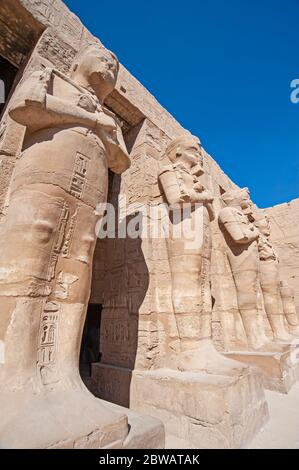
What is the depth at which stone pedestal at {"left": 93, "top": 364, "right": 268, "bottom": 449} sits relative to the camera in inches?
83.5

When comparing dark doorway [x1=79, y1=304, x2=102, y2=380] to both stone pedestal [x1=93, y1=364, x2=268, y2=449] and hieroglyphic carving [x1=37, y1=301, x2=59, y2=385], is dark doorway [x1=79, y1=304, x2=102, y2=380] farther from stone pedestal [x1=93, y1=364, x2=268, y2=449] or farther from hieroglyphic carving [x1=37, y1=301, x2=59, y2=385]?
hieroglyphic carving [x1=37, y1=301, x2=59, y2=385]

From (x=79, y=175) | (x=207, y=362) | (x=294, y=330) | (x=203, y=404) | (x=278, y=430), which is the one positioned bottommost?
(x=278, y=430)

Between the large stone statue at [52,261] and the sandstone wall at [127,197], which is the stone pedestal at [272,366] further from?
the large stone statue at [52,261]

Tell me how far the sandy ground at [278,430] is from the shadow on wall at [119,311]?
920mm

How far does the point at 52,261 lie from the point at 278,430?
2.48m

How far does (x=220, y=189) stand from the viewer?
6.32 m

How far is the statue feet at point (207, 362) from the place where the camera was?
8.13 ft

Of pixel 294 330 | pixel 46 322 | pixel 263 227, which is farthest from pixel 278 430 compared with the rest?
pixel 263 227

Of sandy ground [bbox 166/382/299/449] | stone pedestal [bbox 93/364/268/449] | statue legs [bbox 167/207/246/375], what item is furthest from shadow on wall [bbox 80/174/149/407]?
sandy ground [bbox 166/382/299/449]

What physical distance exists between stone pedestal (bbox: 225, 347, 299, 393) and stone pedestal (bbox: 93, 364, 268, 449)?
99cm

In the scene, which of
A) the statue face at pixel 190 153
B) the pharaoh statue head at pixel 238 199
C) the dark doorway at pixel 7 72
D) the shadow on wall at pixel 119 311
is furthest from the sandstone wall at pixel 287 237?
the dark doorway at pixel 7 72

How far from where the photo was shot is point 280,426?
8.34 ft

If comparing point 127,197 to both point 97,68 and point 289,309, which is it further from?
point 289,309

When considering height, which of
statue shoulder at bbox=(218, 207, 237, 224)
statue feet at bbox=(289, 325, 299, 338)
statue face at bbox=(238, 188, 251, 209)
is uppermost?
statue face at bbox=(238, 188, 251, 209)
